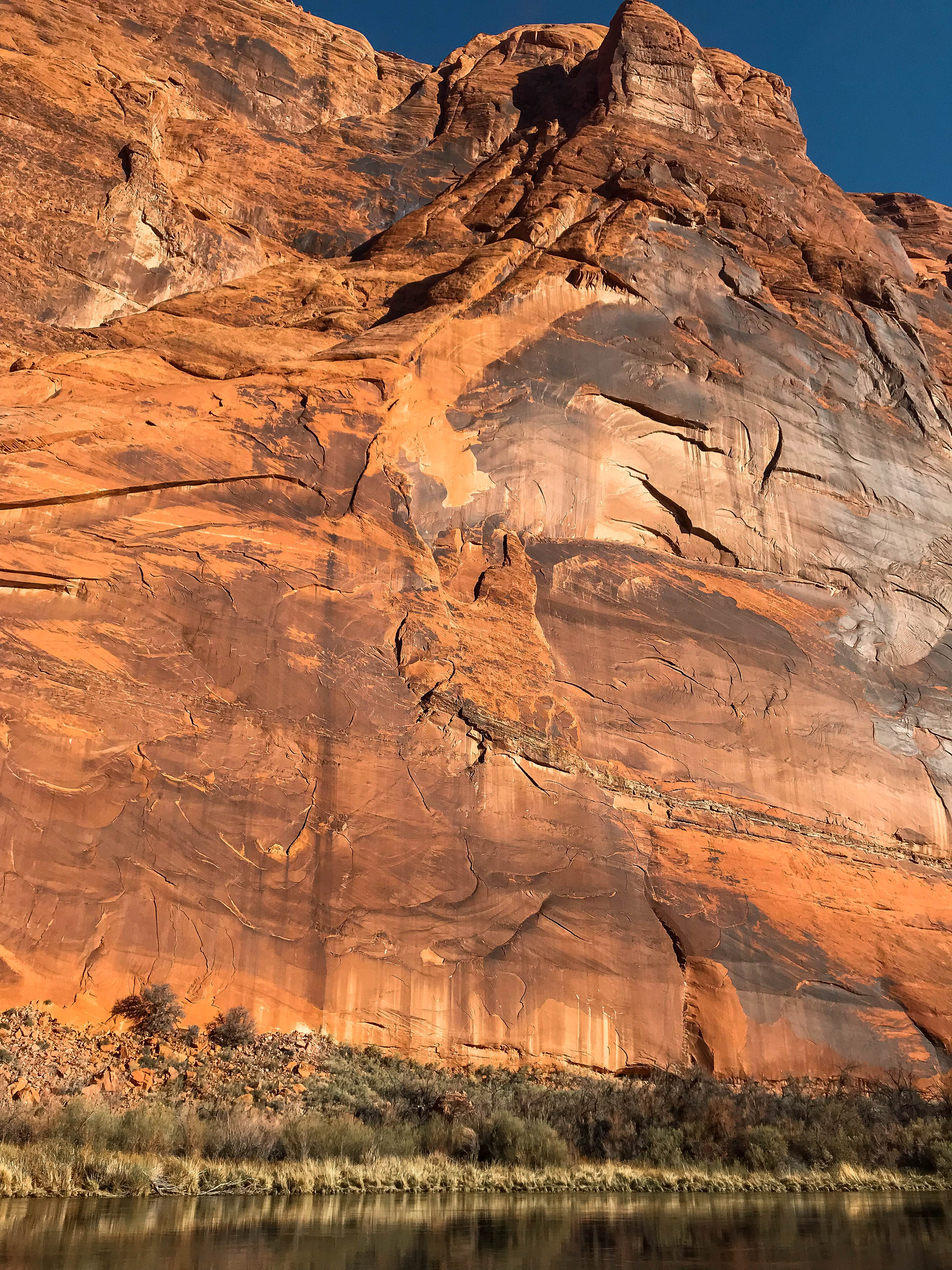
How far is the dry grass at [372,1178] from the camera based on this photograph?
32.0 ft

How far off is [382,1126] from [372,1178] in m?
1.02

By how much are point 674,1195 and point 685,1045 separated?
3620mm

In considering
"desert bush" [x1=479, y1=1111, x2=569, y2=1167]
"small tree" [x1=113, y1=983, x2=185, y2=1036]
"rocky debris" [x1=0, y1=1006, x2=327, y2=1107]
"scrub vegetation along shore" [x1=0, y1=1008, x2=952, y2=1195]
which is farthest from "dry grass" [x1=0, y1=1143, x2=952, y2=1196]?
"small tree" [x1=113, y1=983, x2=185, y2=1036]

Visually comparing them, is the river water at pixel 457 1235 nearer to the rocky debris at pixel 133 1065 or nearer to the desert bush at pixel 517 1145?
the desert bush at pixel 517 1145

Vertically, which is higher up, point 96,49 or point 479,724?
point 96,49

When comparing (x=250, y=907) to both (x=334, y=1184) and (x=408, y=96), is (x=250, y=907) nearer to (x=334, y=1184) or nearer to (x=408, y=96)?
(x=334, y=1184)

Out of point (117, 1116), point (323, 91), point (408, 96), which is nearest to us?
point (117, 1116)

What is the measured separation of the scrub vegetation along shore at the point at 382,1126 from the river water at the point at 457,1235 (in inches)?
15.3

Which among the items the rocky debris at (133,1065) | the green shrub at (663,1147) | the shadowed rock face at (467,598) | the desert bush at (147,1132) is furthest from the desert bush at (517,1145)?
the desert bush at (147,1132)

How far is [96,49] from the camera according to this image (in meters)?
29.5

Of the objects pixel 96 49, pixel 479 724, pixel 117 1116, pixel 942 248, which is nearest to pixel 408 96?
pixel 96 49

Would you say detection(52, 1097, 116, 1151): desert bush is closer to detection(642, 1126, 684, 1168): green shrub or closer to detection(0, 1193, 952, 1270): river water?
detection(0, 1193, 952, 1270): river water

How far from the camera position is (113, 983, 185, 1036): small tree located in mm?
12445

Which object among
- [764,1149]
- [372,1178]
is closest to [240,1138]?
[372,1178]
